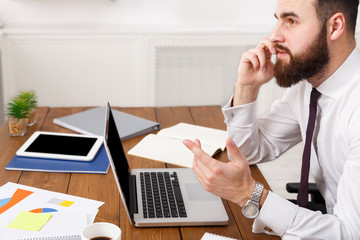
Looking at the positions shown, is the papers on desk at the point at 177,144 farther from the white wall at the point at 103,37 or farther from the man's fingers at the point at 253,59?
the white wall at the point at 103,37

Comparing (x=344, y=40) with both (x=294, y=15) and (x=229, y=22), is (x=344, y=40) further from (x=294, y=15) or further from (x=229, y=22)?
(x=229, y=22)

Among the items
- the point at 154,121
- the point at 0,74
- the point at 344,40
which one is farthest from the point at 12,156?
the point at 0,74

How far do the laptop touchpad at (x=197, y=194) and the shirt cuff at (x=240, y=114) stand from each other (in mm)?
332

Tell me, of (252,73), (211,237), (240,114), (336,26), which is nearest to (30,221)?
(211,237)

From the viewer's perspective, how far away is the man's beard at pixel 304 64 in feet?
4.37

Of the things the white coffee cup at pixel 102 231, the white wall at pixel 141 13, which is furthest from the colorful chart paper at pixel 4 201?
the white wall at pixel 141 13

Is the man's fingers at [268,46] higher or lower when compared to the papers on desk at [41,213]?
higher

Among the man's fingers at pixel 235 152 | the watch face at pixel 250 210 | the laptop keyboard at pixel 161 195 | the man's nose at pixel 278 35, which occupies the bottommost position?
the laptop keyboard at pixel 161 195

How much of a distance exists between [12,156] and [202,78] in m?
1.96

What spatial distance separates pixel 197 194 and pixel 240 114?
1.32 feet

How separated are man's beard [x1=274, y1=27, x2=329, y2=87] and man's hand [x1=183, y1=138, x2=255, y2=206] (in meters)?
0.44

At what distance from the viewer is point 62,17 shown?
301 cm

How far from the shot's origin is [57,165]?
142 centimetres

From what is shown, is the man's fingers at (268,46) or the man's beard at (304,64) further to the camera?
the man's fingers at (268,46)
